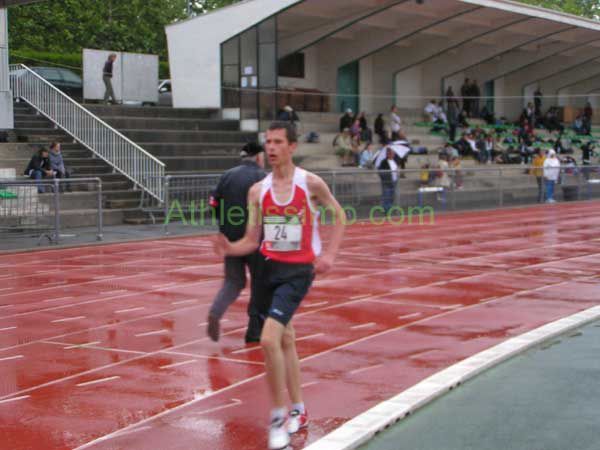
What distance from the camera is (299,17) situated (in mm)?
33062

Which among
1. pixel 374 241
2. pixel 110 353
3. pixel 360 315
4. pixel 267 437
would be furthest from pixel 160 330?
pixel 374 241

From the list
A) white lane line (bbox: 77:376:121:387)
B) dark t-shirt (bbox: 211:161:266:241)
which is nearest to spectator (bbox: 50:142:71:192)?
dark t-shirt (bbox: 211:161:266:241)

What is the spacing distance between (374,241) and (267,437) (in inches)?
489

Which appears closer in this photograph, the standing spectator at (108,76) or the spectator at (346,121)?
the standing spectator at (108,76)

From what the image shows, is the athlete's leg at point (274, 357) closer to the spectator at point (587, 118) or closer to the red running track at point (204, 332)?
the red running track at point (204, 332)

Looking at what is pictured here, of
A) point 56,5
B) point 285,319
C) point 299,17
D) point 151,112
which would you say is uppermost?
point 56,5

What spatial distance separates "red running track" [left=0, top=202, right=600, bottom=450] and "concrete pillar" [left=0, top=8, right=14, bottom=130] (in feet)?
20.4

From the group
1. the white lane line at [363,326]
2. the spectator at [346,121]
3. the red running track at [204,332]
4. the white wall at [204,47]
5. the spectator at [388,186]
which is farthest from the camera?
the spectator at [346,121]

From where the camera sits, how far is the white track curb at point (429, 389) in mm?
5746

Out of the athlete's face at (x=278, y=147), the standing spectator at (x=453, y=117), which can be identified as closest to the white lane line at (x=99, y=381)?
the athlete's face at (x=278, y=147)

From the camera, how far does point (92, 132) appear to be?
938 inches

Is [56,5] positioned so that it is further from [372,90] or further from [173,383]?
[173,383]

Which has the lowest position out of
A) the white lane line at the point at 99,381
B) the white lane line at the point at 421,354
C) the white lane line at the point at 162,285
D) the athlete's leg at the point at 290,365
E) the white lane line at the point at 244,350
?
the white lane line at the point at 99,381

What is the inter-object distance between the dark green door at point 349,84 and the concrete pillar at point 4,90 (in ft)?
57.8
